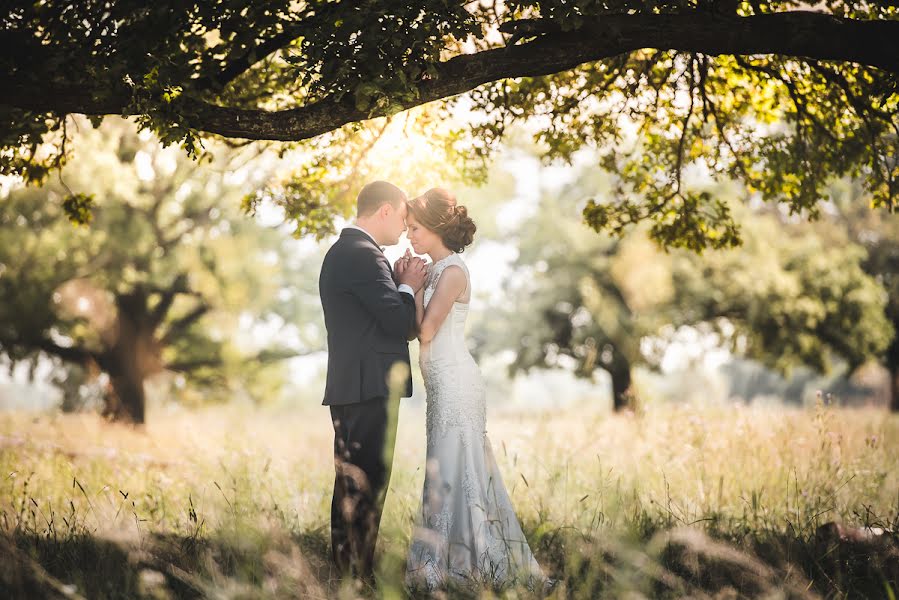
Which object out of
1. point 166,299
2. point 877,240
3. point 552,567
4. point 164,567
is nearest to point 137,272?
point 166,299

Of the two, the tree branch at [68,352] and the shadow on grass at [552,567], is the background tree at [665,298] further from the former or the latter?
the shadow on grass at [552,567]

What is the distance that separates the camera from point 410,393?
16.3ft

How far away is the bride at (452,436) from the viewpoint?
16.8ft

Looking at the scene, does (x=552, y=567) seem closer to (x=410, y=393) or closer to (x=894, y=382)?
(x=410, y=393)

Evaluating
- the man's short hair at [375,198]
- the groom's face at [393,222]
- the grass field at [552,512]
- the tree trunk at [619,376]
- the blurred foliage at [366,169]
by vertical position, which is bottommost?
the tree trunk at [619,376]

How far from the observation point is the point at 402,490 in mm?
7117

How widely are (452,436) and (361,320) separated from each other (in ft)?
3.55

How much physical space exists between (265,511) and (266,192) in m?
3.29

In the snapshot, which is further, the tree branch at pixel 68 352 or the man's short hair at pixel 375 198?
the tree branch at pixel 68 352

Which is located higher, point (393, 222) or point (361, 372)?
point (393, 222)

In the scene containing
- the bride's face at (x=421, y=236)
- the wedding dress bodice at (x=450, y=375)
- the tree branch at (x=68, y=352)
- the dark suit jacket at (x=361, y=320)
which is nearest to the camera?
the dark suit jacket at (x=361, y=320)

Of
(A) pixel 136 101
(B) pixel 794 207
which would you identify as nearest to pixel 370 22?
(A) pixel 136 101

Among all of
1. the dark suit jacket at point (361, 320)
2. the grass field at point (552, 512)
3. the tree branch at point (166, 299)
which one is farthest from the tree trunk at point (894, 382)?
the dark suit jacket at point (361, 320)

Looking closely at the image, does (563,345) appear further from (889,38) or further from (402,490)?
(889,38)
